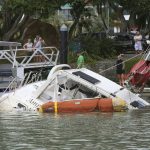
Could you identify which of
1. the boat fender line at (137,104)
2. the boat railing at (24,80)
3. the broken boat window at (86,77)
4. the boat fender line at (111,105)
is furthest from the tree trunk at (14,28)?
the boat fender line at (111,105)

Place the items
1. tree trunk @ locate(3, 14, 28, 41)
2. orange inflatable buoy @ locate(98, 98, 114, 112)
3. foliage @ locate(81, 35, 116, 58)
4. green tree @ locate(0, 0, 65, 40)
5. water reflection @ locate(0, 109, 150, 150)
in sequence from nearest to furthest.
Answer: water reflection @ locate(0, 109, 150, 150)
orange inflatable buoy @ locate(98, 98, 114, 112)
green tree @ locate(0, 0, 65, 40)
foliage @ locate(81, 35, 116, 58)
tree trunk @ locate(3, 14, 28, 41)

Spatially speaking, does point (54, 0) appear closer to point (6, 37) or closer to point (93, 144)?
point (6, 37)

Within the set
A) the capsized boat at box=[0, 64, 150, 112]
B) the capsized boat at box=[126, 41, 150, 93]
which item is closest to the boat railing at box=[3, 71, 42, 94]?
the capsized boat at box=[0, 64, 150, 112]

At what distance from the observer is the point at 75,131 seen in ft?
67.8

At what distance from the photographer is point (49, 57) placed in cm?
3938

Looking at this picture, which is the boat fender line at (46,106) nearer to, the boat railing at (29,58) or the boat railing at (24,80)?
the boat railing at (24,80)

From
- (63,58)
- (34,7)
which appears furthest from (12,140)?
(34,7)

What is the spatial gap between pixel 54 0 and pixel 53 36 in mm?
3597

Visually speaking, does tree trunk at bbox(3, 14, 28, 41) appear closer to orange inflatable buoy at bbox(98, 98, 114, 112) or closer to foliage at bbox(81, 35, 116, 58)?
foliage at bbox(81, 35, 116, 58)

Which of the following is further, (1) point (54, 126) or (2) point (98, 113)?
(2) point (98, 113)

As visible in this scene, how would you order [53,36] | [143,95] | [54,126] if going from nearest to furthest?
[54,126], [143,95], [53,36]

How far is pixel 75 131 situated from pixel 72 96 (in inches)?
301

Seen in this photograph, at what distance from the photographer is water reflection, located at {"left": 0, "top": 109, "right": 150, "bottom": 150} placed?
18.0 m

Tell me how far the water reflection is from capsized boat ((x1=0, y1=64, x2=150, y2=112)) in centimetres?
78
